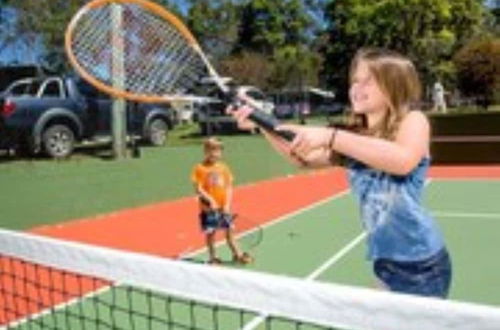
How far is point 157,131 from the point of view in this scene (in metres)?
20.1

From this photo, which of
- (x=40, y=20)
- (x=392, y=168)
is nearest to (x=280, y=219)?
(x=392, y=168)

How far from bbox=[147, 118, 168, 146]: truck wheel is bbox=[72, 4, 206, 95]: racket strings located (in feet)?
48.1

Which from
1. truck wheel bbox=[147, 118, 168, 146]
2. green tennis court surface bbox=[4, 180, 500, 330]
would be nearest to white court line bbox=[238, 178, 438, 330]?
green tennis court surface bbox=[4, 180, 500, 330]

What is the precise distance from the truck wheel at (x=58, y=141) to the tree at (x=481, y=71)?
27.8 metres

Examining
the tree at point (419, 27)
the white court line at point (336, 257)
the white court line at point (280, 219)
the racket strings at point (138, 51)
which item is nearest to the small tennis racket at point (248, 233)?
the white court line at point (280, 219)

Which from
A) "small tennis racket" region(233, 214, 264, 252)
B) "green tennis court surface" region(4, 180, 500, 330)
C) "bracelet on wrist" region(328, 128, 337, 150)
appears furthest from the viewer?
"small tennis racket" region(233, 214, 264, 252)

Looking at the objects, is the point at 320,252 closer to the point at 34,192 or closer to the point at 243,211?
the point at 243,211

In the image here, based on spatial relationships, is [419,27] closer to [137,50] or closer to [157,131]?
[157,131]

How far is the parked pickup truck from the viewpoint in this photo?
16.3 meters

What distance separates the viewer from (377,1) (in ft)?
158

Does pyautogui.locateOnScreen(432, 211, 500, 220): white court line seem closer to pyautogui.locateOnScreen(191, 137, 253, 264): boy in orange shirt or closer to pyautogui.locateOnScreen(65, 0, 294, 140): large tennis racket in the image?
pyautogui.locateOnScreen(191, 137, 253, 264): boy in orange shirt

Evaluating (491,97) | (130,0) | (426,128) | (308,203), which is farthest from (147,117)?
(491,97)

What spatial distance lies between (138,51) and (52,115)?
11776mm

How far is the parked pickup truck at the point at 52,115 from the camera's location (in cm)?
1634
